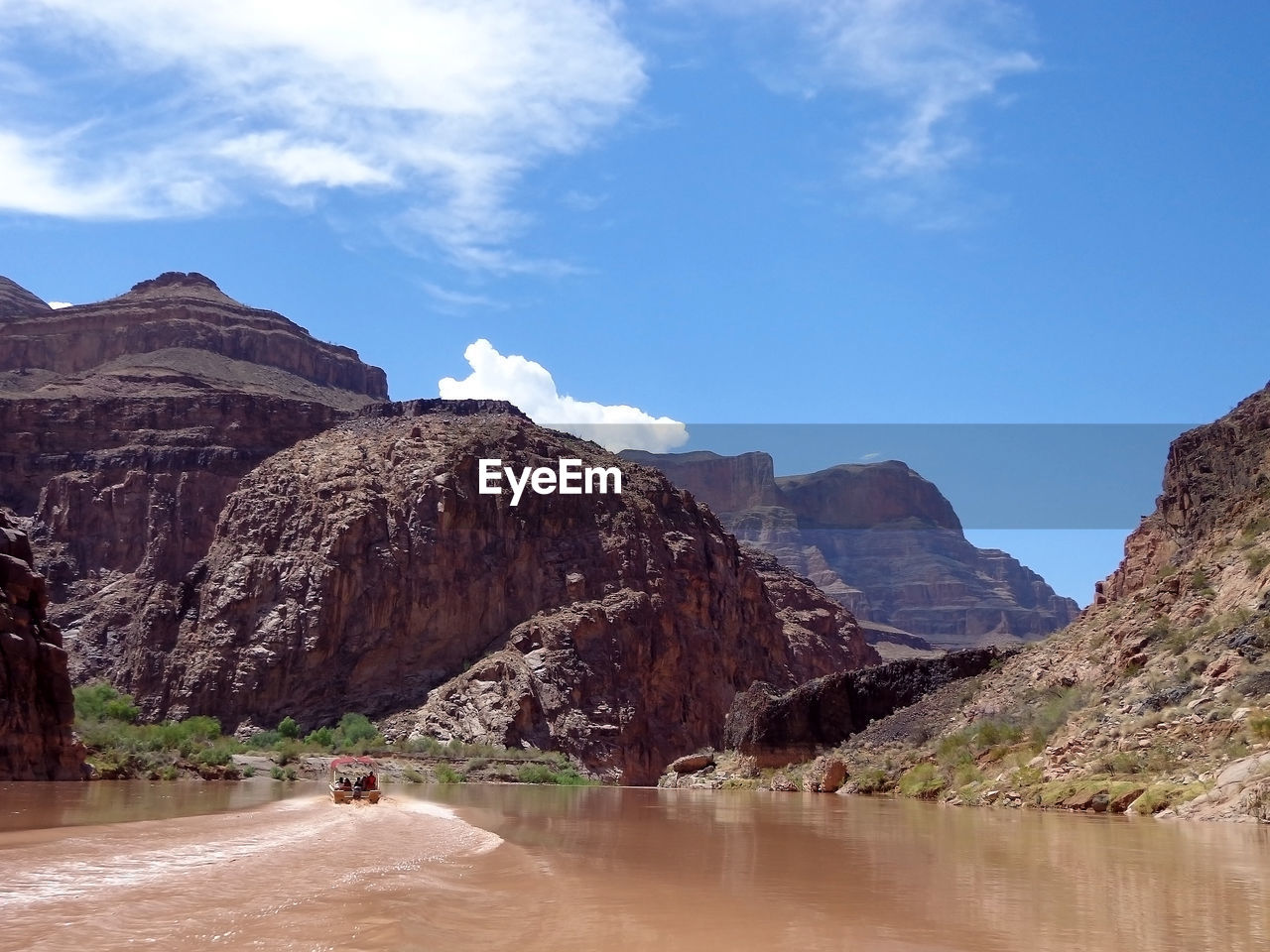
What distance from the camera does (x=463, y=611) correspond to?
101250 millimetres

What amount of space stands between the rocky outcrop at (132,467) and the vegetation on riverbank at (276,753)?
69.9 ft

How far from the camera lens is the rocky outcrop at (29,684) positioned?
3994 cm

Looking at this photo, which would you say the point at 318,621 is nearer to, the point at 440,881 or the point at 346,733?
the point at 346,733

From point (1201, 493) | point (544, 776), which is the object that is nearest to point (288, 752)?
point (544, 776)

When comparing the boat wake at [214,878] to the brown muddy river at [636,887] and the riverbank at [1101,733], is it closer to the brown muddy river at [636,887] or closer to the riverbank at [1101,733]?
the brown muddy river at [636,887]

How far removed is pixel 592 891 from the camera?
12.0 m

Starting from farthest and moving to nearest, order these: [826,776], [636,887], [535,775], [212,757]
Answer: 1. [535,775]
2. [212,757]
3. [826,776]
4. [636,887]

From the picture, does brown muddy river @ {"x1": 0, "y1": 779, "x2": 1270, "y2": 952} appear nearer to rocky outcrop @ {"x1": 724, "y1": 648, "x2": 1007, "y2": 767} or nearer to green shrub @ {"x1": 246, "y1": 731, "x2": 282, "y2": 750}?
rocky outcrop @ {"x1": 724, "y1": 648, "x2": 1007, "y2": 767}

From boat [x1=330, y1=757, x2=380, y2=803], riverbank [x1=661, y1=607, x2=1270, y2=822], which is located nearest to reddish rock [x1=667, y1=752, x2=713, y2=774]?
riverbank [x1=661, y1=607, x2=1270, y2=822]

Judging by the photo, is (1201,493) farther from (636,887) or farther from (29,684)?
(29,684)

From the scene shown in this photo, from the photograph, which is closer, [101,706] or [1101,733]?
[1101,733]

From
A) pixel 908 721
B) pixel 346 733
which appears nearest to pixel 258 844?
pixel 908 721

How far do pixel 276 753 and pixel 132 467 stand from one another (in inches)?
2212

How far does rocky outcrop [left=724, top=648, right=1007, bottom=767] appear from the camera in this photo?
5509 cm
